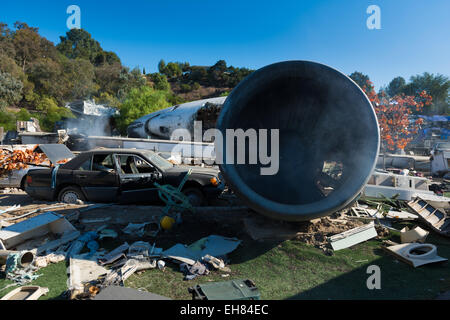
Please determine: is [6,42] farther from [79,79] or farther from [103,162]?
[103,162]

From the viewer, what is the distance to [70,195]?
6.18 m

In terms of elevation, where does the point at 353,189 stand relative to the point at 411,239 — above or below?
above

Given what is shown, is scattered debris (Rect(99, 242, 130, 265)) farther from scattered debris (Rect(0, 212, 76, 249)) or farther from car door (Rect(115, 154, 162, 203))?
car door (Rect(115, 154, 162, 203))

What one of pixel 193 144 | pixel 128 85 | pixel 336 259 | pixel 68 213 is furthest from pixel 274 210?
pixel 128 85

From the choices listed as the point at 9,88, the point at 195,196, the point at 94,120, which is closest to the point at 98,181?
the point at 195,196

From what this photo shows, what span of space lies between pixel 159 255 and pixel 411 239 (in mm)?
3985

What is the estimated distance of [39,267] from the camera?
11.8 ft

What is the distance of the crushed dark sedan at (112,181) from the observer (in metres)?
6.01

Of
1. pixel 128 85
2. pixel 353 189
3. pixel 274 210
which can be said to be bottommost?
pixel 274 210

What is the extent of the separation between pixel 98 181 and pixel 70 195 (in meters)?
0.81

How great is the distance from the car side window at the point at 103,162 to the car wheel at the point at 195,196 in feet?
6.09

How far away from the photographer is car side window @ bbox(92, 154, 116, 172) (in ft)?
20.3

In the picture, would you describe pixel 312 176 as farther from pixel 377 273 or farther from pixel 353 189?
pixel 377 273
